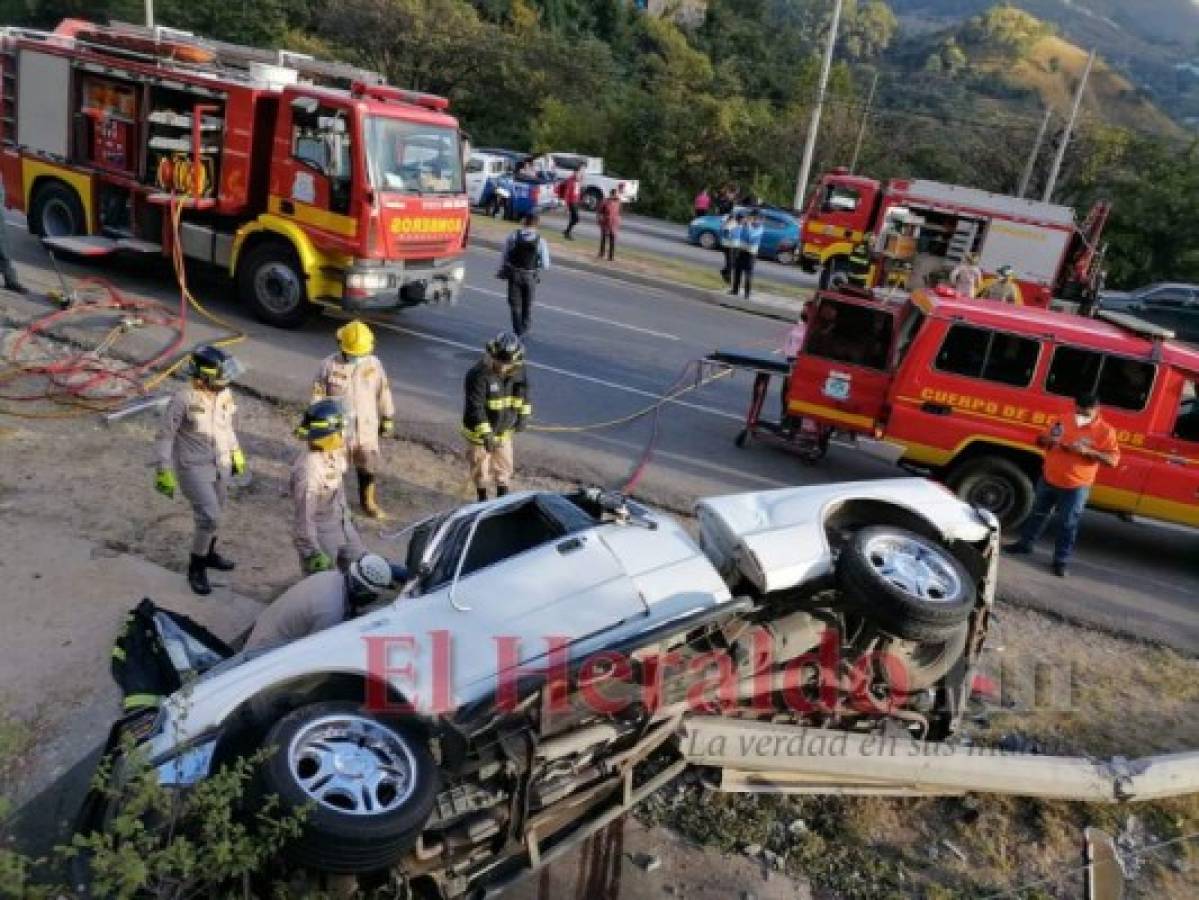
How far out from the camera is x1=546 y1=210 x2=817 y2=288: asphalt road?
74.7 feet

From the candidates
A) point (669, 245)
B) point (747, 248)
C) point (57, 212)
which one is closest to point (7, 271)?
point (57, 212)

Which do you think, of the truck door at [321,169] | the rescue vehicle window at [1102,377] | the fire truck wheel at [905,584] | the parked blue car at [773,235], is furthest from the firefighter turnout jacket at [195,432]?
the parked blue car at [773,235]

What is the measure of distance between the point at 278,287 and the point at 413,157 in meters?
2.16

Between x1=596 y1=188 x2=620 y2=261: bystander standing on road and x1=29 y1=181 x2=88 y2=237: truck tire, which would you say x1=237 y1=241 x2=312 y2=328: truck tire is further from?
x1=596 y1=188 x2=620 y2=261: bystander standing on road

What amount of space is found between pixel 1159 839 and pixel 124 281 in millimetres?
12438

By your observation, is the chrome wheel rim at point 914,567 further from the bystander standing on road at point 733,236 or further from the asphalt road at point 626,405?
the bystander standing on road at point 733,236

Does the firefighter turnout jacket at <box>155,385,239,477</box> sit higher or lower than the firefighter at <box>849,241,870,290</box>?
lower

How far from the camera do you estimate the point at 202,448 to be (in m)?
5.46

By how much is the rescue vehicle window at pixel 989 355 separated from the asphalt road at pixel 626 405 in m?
1.57

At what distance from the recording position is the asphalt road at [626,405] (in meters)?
7.46

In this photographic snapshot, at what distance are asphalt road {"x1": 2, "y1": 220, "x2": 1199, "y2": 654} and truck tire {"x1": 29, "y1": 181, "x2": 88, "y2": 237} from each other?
47cm

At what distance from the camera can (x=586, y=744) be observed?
134 inches

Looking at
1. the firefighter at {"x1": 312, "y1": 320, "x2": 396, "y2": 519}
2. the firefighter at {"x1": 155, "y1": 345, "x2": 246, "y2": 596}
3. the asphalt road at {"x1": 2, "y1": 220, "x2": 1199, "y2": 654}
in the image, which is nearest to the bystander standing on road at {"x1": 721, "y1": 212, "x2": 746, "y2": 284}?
the asphalt road at {"x1": 2, "y1": 220, "x2": 1199, "y2": 654}

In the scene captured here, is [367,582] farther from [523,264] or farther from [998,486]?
[523,264]
